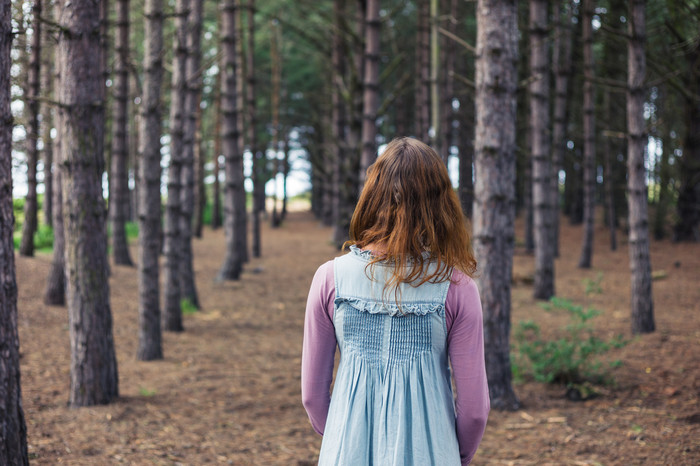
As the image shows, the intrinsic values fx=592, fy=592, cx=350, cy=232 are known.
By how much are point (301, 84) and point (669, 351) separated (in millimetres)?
25865

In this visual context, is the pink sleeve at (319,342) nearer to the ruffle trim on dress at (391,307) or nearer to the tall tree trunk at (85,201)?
the ruffle trim on dress at (391,307)

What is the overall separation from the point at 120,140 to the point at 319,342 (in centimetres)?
1207

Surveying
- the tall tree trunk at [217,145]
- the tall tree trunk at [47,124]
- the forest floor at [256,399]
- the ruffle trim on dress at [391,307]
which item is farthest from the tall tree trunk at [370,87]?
the ruffle trim on dress at [391,307]

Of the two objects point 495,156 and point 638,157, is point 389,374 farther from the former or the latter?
point 638,157

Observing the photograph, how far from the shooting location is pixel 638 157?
8.27 meters

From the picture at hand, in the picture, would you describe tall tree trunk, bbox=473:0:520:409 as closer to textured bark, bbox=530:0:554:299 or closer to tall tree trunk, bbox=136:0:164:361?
tall tree trunk, bbox=136:0:164:361

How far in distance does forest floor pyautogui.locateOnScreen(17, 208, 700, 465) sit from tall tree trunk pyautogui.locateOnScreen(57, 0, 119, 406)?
1.25ft

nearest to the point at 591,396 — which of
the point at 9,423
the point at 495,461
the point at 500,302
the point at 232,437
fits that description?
the point at 500,302

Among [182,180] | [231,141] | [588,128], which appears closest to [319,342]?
[182,180]

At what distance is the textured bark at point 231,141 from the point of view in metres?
12.9

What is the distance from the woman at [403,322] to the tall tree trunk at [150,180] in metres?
5.60

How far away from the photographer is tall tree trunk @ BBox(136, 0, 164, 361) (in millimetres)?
7215

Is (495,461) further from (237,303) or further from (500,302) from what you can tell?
(237,303)

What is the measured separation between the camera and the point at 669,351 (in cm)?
761
